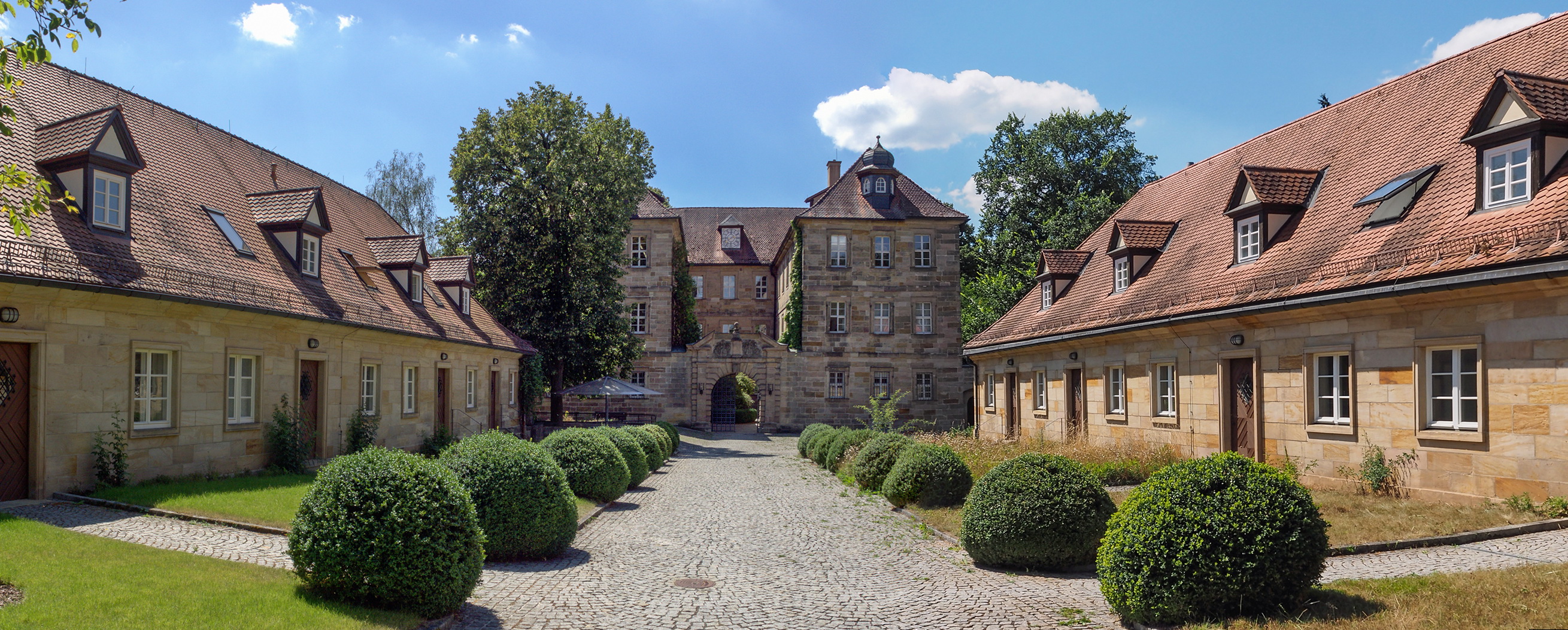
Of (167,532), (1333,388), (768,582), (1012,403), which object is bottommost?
(768,582)

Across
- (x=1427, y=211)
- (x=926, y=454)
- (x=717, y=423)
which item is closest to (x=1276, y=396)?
(x=1427, y=211)

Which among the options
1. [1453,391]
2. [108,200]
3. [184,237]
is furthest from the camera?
[184,237]

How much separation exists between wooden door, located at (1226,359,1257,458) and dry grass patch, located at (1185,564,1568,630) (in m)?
8.32

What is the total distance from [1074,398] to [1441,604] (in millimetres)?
16867

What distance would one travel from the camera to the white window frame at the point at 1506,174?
38.0 feet

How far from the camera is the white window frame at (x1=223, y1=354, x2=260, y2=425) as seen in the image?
1512cm

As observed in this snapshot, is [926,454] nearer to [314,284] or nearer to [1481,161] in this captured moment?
[1481,161]

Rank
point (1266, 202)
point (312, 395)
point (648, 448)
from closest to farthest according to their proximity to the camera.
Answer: point (1266, 202)
point (312, 395)
point (648, 448)

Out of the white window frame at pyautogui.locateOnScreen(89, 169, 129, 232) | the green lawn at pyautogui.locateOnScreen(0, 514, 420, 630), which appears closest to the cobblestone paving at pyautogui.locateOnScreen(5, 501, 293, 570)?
the green lawn at pyautogui.locateOnScreen(0, 514, 420, 630)

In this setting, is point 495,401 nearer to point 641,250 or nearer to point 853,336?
point 641,250

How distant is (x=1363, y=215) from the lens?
1461 cm

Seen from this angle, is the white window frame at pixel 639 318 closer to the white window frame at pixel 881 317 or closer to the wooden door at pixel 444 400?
the white window frame at pixel 881 317

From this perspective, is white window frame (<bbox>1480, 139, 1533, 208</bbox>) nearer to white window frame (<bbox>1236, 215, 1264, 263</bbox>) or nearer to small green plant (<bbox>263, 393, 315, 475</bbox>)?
white window frame (<bbox>1236, 215, 1264, 263</bbox>)

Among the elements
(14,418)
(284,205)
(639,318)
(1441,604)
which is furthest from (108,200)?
(639,318)
